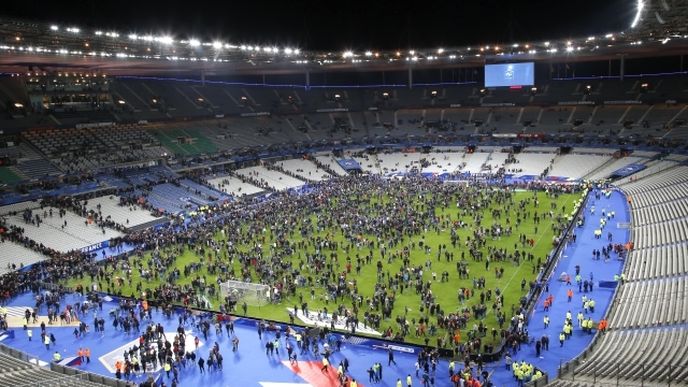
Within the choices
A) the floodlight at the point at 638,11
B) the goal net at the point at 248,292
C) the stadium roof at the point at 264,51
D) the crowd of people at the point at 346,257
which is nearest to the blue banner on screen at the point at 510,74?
the stadium roof at the point at 264,51

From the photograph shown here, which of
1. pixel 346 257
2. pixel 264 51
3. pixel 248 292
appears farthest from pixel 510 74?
pixel 248 292

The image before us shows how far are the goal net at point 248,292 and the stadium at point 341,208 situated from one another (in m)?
0.17

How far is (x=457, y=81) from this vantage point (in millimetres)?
87312

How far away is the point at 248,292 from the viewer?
95.0 feet

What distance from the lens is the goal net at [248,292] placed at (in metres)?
28.5

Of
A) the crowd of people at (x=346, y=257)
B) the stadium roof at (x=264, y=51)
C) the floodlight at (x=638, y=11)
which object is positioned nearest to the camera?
the crowd of people at (x=346, y=257)

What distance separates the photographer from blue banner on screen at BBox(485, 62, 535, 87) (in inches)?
2729

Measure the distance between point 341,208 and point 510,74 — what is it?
3543 cm

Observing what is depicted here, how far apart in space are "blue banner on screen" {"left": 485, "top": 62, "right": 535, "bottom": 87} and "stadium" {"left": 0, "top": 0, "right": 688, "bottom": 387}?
0.72 feet

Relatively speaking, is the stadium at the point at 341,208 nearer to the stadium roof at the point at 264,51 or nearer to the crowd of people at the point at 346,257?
the crowd of people at the point at 346,257

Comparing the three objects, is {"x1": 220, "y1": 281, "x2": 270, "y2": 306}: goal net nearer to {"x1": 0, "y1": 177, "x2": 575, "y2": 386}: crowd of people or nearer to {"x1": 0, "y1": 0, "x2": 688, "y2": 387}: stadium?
{"x1": 0, "y1": 0, "x2": 688, "y2": 387}: stadium

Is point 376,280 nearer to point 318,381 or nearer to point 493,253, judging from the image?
point 493,253

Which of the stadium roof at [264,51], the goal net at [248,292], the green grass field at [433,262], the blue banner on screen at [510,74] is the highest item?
the stadium roof at [264,51]

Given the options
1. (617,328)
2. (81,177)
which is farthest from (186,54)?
(617,328)
